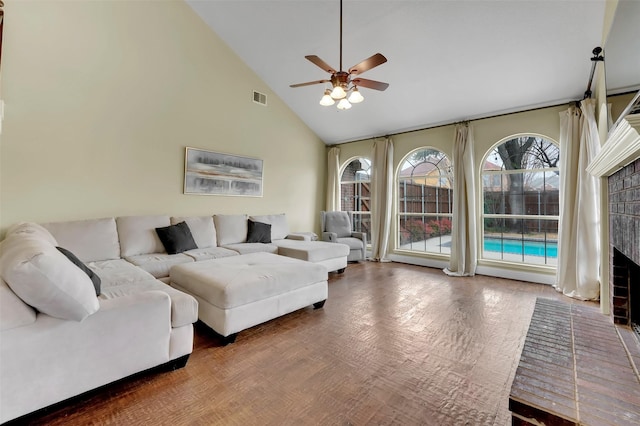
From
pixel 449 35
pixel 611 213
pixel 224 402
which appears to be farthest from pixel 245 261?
pixel 449 35

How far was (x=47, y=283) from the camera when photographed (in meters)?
1.38

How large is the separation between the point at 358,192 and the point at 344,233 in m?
1.23

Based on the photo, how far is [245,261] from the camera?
3.11 m

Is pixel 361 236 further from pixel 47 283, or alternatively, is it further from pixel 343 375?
pixel 47 283

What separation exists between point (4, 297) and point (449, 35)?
4503 mm

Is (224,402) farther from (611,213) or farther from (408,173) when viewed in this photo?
(408,173)

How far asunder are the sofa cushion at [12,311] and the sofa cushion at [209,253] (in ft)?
6.65

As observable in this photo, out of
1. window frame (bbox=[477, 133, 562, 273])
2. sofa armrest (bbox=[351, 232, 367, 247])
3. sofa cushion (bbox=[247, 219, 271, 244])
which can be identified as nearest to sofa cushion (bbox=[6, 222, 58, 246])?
sofa cushion (bbox=[247, 219, 271, 244])

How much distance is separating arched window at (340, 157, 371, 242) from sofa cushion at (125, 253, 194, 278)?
3.96 metres

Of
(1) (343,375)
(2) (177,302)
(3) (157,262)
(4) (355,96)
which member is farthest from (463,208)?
(3) (157,262)

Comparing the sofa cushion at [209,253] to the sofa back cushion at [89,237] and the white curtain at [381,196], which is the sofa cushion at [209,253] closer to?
the sofa back cushion at [89,237]

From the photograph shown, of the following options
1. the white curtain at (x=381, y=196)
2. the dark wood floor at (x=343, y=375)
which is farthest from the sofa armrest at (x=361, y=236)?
the dark wood floor at (x=343, y=375)

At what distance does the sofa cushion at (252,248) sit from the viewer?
4000 millimetres

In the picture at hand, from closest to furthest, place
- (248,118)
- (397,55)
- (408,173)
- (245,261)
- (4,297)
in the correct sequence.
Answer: (4,297), (245,261), (397,55), (248,118), (408,173)
